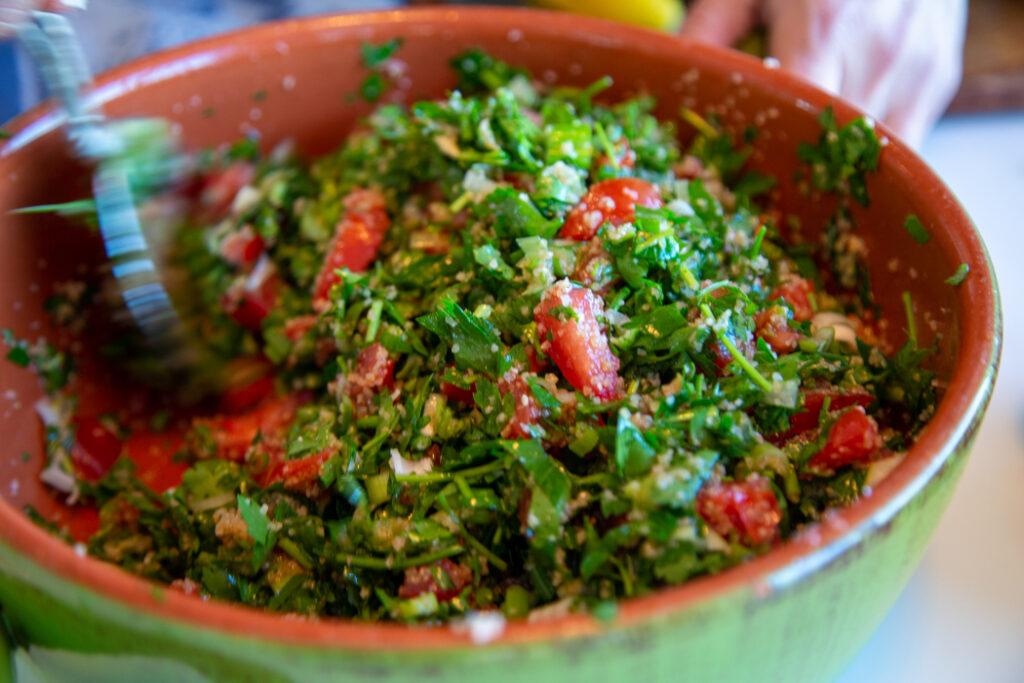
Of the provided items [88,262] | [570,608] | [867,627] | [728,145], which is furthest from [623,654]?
[88,262]

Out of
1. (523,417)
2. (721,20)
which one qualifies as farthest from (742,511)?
(721,20)

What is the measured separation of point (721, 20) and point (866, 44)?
32 cm

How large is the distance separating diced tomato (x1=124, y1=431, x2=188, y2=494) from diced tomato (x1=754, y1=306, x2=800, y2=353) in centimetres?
100

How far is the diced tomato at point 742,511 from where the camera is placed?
2.75 ft

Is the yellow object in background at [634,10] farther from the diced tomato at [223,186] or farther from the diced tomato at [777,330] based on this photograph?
the diced tomato at [777,330]

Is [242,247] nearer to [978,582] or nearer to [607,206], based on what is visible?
[607,206]

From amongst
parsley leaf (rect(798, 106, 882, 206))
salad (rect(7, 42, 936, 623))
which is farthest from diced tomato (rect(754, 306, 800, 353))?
parsley leaf (rect(798, 106, 882, 206))

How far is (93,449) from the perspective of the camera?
134 cm

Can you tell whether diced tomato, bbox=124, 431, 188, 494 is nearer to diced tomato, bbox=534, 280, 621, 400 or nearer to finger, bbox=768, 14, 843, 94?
diced tomato, bbox=534, 280, 621, 400

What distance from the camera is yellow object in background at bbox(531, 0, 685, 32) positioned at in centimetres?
176

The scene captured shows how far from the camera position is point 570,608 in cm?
79

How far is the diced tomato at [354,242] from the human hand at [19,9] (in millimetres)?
507

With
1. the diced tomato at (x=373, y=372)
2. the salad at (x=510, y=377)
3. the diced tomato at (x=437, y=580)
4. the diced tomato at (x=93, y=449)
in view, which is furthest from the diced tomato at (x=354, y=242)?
the diced tomato at (x=437, y=580)

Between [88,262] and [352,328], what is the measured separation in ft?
1.85
